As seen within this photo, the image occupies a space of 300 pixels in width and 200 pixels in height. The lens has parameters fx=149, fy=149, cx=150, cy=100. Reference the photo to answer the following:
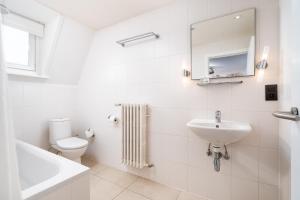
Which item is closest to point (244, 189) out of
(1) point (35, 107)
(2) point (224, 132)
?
(2) point (224, 132)

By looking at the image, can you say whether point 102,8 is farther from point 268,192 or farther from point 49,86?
point 268,192

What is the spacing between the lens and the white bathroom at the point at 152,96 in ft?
4.30

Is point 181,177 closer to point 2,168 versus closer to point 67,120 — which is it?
point 2,168

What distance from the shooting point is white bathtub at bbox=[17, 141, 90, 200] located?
35.2 inches

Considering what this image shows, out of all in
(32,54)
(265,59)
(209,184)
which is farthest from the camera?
(32,54)

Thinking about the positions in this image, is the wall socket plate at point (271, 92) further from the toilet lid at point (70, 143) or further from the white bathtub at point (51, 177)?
the toilet lid at point (70, 143)

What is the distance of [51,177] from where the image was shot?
118 cm

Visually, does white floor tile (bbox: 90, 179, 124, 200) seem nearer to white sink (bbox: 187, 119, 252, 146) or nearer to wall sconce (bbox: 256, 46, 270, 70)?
white sink (bbox: 187, 119, 252, 146)

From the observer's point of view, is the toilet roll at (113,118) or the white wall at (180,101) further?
the toilet roll at (113,118)

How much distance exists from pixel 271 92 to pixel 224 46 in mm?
610

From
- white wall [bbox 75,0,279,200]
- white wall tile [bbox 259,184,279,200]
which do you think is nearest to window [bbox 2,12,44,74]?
white wall [bbox 75,0,279,200]

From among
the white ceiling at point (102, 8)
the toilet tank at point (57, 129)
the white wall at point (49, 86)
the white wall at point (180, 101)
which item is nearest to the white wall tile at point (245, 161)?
the white wall at point (180, 101)

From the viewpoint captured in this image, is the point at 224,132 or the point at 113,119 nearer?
the point at 224,132

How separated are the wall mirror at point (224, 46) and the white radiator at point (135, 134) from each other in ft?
2.67
